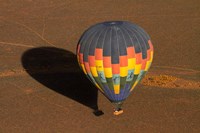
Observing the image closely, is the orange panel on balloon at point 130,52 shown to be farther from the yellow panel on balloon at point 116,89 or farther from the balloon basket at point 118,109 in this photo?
the balloon basket at point 118,109

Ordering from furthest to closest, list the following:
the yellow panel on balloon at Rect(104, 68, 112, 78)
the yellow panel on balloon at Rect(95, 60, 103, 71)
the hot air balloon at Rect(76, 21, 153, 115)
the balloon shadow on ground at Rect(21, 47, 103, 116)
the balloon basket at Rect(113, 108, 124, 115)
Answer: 1. the balloon shadow on ground at Rect(21, 47, 103, 116)
2. the balloon basket at Rect(113, 108, 124, 115)
3. the yellow panel on balloon at Rect(104, 68, 112, 78)
4. the yellow panel on balloon at Rect(95, 60, 103, 71)
5. the hot air balloon at Rect(76, 21, 153, 115)

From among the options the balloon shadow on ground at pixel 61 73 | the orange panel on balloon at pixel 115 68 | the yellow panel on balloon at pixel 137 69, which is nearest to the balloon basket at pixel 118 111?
the balloon shadow on ground at pixel 61 73

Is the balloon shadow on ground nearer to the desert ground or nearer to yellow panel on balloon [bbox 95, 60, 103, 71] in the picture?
the desert ground

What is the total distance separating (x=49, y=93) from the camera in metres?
33.2

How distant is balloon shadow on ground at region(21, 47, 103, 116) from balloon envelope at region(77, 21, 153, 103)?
4818mm

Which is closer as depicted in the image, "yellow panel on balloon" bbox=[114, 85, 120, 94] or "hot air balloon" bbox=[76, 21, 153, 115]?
"hot air balloon" bbox=[76, 21, 153, 115]

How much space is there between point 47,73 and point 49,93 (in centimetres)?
421

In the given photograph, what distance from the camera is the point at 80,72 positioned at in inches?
1449

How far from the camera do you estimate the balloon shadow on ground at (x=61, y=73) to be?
32.5 m

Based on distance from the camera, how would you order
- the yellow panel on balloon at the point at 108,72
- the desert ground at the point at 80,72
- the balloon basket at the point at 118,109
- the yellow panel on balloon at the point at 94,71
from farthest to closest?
the desert ground at the point at 80,72 → the balloon basket at the point at 118,109 → the yellow panel on balloon at the point at 94,71 → the yellow panel on balloon at the point at 108,72

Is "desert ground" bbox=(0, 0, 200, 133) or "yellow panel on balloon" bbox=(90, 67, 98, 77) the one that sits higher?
"yellow panel on balloon" bbox=(90, 67, 98, 77)

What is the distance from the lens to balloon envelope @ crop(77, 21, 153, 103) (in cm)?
2467

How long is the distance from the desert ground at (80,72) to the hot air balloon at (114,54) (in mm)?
3865

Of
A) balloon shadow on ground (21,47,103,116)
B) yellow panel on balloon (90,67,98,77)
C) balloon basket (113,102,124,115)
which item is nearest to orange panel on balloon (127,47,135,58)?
yellow panel on balloon (90,67,98,77)
